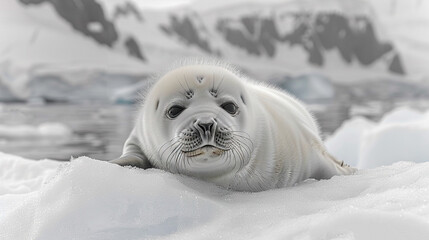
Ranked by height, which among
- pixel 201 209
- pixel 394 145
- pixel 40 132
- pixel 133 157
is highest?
pixel 201 209

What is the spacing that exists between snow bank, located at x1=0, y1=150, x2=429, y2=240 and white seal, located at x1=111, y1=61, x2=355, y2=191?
122 millimetres

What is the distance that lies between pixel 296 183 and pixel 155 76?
76 cm

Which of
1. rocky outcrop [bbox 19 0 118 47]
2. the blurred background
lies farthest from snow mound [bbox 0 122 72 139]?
rocky outcrop [bbox 19 0 118 47]

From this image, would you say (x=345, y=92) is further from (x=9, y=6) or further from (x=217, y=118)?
(x=217, y=118)

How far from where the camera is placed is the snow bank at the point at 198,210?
1.18 m

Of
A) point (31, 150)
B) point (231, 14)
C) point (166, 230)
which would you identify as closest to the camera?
point (166, 230)

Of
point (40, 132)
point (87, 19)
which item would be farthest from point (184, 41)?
point (40, 132)

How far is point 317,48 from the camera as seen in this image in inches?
2704

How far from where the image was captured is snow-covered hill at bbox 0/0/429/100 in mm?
38094

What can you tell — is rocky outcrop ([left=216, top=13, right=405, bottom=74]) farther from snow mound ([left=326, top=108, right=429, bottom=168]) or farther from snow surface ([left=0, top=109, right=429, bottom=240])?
snow surface ([left=0, top=109, right=429, bottom=240])

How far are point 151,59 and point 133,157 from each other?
4789 centimetres

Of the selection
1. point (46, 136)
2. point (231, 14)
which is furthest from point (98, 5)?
point (46, 136)

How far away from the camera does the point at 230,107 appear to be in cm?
190

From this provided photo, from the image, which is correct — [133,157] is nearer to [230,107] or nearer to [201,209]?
[230,107]
